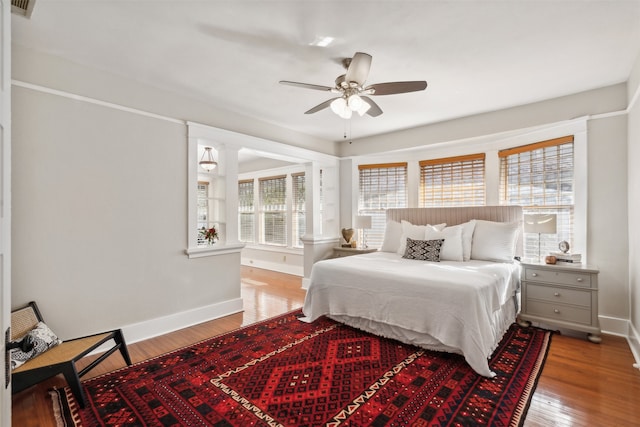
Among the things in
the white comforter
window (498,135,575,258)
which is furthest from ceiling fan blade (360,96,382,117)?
window (498,135,575,258)

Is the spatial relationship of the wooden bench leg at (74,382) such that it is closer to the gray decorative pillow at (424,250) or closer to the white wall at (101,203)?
the white wall at (101,203)

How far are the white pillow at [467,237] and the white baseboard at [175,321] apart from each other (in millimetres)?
2984

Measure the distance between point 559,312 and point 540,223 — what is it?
0.96 m

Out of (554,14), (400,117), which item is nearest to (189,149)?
(400,117)

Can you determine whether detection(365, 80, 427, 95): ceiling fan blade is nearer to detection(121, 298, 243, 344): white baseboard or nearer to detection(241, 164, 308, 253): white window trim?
detection(121, 298, 243, 344): white baseboard

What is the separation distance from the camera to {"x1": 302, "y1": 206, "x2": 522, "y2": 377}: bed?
259cm

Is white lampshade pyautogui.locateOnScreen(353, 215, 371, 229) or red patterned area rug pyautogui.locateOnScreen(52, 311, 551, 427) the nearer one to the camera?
red patterned area rug pyautogui.locateOnScreen(52, 311, 551, 427)

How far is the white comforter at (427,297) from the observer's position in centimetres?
255

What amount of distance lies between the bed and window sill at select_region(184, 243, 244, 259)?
118 cm

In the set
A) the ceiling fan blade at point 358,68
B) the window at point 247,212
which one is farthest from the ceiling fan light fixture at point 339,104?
the window at point 247,212

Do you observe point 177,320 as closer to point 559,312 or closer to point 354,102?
point 354,102

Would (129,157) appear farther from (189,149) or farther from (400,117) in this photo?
(400,117)

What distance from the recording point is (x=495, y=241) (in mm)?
3812

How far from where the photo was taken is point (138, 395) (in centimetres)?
222
